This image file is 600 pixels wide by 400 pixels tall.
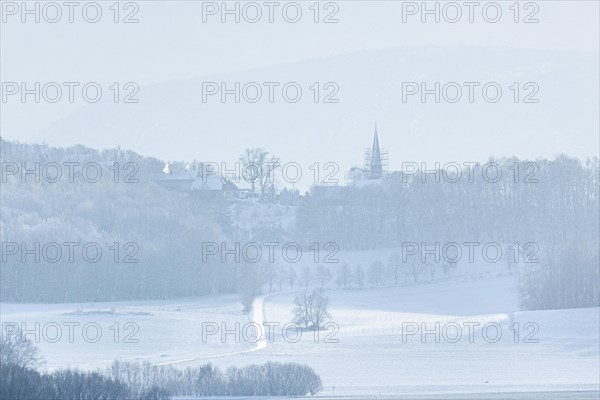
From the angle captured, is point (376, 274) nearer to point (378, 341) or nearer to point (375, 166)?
point (378, 341)

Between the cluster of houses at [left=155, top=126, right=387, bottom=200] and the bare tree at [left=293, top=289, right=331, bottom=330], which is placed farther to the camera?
the cluster of houses at [left=155, top=126, right=387, bottom=200]

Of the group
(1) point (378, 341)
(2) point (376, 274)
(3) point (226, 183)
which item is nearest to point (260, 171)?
(3) point (226, 183)

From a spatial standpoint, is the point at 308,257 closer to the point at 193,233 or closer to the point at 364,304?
the point at 193,233

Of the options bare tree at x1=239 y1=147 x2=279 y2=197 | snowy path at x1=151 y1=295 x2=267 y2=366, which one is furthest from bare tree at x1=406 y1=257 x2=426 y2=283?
bare tree at x1=239 y1=147 x2=279 y2=197

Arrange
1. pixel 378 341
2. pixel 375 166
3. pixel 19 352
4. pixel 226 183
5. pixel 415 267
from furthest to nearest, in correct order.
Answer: pixel 375 166 → pixel 226 183 → pixel 415 267 → pixel 378 341 → pixel 19 352

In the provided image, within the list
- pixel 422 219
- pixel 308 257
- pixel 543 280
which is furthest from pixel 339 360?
pixel 422 219

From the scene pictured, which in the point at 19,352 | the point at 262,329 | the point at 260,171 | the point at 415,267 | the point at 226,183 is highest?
the point at 260,171

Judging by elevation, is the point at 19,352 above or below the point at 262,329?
above

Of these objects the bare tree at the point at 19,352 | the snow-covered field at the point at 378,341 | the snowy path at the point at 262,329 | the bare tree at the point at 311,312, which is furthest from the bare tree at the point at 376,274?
the bare tree at the point at 19,352

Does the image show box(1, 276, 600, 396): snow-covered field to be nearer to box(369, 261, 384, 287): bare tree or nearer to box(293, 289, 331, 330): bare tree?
box(293, 289, 331, 330): bare tree
